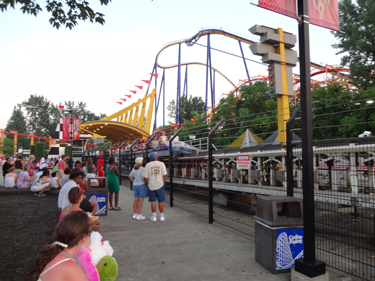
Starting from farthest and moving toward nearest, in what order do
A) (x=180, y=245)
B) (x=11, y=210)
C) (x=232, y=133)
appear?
(x=232, y=133) → (x=11, y=210) → (x=180, y=245)

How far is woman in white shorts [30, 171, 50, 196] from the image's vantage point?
418 inches

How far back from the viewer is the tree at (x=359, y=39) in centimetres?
1675

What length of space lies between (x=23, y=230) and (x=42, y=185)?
18.4ft

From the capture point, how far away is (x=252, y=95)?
23875mm

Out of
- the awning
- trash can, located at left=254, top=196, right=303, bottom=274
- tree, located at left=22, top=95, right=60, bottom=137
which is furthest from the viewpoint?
tree, located at left=22, top=95, right=60, bottom=137

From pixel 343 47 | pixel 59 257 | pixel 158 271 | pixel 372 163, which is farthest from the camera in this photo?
pixel 343 47

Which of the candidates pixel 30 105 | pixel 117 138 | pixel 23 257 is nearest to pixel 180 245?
pixel 23 257

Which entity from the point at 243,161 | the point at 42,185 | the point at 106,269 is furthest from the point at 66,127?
the point at 106,269

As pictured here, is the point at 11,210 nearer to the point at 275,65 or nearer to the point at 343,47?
the point at 275,65

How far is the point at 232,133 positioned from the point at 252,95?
12.9ft

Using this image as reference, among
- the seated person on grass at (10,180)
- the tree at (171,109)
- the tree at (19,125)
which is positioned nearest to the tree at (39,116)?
the tree at (19,125)

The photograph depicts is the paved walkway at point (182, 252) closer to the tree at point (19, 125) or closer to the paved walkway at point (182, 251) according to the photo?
the paved walkway at point (182, 251)

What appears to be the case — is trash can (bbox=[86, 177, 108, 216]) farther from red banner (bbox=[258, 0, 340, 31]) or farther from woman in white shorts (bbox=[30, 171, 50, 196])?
red banner (bbox=[258, 0, 340, 31])

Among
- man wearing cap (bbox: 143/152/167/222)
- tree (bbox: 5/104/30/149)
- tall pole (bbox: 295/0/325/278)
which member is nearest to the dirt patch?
man wearing cap (bbox: 143/152/167/222)
